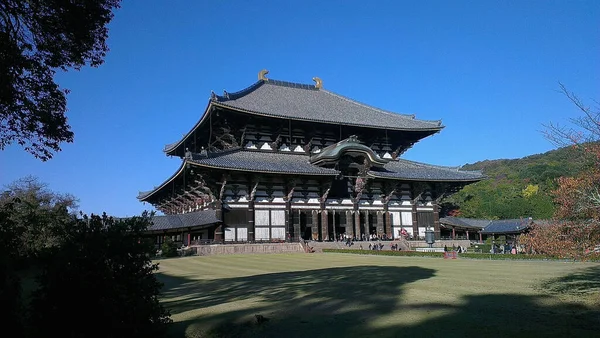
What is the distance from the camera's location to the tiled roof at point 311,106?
135 ft

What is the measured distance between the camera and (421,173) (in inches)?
1740

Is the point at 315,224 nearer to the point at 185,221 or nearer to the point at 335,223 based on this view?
the point at 335,223

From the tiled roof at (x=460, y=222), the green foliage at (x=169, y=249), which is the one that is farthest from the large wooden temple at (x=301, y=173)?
the green foliage at (x=169, y=249)

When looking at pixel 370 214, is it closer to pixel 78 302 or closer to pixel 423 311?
pixel 423 311

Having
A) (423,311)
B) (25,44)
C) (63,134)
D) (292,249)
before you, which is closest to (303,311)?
(423,311)

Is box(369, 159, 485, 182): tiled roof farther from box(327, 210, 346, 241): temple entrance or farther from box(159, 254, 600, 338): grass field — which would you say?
box(159, 254, 600, 338): grass field

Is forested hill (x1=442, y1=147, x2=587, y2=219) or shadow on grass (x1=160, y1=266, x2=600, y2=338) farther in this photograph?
forested hill (x1=442, y1=147, x2=587, y2=219)

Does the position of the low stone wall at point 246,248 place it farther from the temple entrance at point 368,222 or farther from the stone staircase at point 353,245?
the temple entrance at point 368,222

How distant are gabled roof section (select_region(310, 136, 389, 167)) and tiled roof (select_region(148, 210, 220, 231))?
1130 cm

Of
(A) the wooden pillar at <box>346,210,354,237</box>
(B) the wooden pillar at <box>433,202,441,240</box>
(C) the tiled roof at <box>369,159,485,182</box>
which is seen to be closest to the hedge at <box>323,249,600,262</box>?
(A) the wooden pillar at <box>346,210,354,237</box>

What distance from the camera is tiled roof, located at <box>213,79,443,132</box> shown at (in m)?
41.1

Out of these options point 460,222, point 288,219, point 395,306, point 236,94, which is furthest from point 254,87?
point 395,306

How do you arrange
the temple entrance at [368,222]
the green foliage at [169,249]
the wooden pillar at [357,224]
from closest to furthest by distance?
1. the green foliage at [169,249]
2. the wooden pillar at [357,224]
3. the temple entrance at [368,222]

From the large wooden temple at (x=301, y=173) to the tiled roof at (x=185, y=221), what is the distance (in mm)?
661
